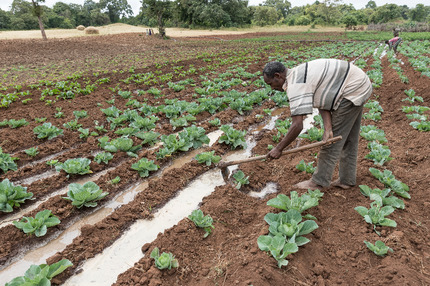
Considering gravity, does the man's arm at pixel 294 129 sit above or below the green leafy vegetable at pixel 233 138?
above

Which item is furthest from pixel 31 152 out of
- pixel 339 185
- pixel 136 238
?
pixel 339 185

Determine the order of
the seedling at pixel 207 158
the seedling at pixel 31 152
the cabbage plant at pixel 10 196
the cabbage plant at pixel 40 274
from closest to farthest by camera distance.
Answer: the cabbage plant at pixel 40 274 < the cabbage plant at pixel 10 196 < the seedling at pixel 207 158 < the seedling at pixel 31 152

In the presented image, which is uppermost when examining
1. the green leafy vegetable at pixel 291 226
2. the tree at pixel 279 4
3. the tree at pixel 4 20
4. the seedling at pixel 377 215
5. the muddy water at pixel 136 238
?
the tree at pixel 279 4

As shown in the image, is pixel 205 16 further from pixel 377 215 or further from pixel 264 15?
pixel 377 215

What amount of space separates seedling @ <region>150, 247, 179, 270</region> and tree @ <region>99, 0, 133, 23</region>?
290 ft

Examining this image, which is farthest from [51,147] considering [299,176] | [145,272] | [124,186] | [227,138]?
[299,176]

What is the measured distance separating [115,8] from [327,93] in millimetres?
90888

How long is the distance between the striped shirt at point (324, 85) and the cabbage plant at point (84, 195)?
2857 millimetres

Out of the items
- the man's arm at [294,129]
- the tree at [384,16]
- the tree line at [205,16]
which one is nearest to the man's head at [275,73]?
the man's arm at [294,129]

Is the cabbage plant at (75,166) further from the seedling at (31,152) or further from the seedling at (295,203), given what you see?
the seedling at (295,203)

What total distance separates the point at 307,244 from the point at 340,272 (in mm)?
386

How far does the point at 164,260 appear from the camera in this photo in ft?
8.25

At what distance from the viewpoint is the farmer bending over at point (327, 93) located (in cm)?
281

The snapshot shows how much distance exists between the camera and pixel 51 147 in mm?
5359
